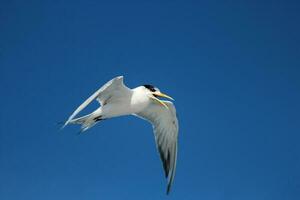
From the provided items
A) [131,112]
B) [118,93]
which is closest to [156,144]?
[131,112]

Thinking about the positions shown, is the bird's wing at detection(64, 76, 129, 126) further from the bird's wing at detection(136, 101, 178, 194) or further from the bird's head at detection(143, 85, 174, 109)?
the bird's wing at detection(136, 101, 178, 194)

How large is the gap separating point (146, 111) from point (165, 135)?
578 mm

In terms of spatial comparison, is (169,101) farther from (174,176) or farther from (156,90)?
(174,176)

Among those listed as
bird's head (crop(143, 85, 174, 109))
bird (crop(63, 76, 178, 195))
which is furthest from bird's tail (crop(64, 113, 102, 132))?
bird's head (crop(143, 85, 174, 109))

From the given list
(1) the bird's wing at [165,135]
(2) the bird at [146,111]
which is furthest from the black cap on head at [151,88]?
(1) the bird's wing at [165,135]

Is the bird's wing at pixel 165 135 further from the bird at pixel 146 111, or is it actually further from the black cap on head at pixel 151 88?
the black cap on head at pixel 151 88

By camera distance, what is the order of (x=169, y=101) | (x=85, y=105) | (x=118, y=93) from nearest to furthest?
(x=85, y=105) < (x=118, y=93) < (x=169, y=101)

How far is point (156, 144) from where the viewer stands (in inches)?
335

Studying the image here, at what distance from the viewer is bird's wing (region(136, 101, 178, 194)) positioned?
8.40 m

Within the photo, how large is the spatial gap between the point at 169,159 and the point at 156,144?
390mm

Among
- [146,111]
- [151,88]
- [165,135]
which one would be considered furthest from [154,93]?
[165,135]

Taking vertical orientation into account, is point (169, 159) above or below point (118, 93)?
below

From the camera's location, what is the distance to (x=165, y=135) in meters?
8.56

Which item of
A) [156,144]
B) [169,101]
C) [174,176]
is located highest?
[169,101]
